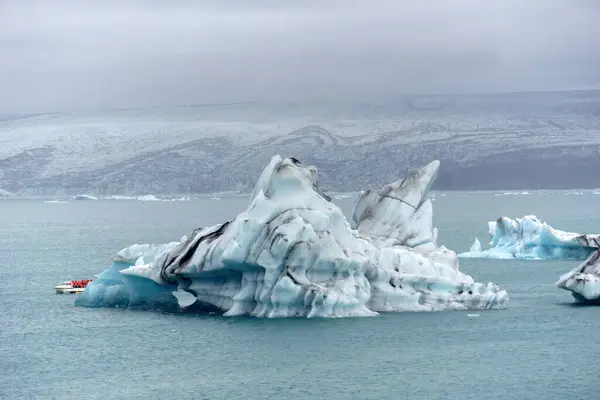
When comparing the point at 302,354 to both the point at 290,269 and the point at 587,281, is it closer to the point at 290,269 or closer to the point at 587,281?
the point at 290,269

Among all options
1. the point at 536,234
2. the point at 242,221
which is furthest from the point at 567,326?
the point at 536,234

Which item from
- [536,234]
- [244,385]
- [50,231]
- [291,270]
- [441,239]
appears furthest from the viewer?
[50,231]

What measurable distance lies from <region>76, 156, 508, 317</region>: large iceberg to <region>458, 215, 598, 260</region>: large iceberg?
13354 mm

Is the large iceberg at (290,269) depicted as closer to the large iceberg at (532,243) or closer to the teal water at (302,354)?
the teal water at (302,354)

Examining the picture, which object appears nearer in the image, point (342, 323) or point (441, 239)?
point (342, 323)

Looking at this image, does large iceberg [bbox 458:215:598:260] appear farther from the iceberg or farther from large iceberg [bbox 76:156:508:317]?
large iceberg [bbox 76:156:508:317]

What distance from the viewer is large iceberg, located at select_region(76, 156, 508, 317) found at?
29.4m

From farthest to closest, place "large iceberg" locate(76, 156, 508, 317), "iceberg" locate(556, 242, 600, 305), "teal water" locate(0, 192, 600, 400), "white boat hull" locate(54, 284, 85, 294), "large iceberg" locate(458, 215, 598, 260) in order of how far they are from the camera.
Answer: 1. "large iceberg" locate(458, 215, 598, 260)
2. "white boat hull" locate(54, 284, 85, 294)
3. "iceberg" locate(556, 242, 600, 305)
4. "large iceberg" locate(76, 156, 508, 317)
5. "teal water" locate(0, 192, 600, 400)

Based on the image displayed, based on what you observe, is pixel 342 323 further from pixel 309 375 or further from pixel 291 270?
pixel 309 375

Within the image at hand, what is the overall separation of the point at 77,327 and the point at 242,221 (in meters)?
4.82

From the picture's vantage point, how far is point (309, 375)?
83.3 feet

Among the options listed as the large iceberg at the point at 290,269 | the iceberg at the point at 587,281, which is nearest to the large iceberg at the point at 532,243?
the iceberg at the point at 587,281

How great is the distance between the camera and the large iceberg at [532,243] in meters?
46.0

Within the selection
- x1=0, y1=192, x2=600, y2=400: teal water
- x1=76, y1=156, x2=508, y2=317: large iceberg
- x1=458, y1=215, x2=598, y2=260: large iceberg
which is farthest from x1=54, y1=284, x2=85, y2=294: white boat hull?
x1=458, y1=215, x2=598, y2=260: large iceberg
